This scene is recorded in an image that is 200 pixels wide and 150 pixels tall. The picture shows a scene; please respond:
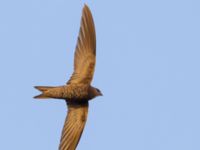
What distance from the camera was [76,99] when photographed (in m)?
12.4

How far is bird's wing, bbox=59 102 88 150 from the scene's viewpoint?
39.5 feet

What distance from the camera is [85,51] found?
42.0 feet

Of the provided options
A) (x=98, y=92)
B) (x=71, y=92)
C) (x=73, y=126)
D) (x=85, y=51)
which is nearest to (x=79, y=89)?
(x=71, y=92)

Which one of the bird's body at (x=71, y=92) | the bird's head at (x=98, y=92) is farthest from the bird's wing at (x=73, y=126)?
the bird's head at (x=98, y=92)

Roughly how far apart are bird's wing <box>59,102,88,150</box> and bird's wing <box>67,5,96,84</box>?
0.56 metres

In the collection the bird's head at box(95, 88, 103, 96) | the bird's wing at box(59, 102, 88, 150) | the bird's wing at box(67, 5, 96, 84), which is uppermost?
the bird's wing at box(67, 5, 96, 84)

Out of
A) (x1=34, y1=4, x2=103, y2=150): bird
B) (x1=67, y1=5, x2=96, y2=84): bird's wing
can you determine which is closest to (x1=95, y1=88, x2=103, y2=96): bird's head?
(x1=34, y1=4, x2=103, y2=150): bird

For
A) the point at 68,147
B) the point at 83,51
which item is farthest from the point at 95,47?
the point at 68,147

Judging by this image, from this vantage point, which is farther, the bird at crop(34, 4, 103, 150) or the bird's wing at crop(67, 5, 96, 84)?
the bird's wing at crop(67, 5, 96, 84)

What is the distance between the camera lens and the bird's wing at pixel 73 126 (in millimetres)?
12055

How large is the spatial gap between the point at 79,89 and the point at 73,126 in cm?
77

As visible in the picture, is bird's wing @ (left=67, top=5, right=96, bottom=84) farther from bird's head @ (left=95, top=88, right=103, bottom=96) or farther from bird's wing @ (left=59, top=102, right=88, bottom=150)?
bird's wing @ (left=59, top=102, right=88, bottom=150)

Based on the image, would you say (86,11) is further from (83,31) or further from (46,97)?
(46,97)

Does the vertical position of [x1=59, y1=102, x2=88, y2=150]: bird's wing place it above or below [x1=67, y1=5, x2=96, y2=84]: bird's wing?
below
